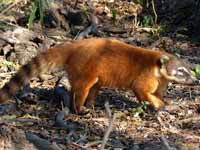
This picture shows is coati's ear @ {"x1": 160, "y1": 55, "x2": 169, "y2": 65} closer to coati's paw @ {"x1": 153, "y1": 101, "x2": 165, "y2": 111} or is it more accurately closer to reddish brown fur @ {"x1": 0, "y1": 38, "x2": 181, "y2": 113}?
reddish brown fur @ {"x1": 0, "y1": 38, "x2": 181, "y2": 113}

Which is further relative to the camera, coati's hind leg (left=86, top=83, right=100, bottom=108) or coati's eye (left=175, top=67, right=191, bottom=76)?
coati's eye (left=175, top=67, right=191, bottom=76)

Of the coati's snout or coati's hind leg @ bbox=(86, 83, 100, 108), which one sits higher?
the coati's snout

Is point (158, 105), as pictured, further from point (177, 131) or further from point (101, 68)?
point (101, 68)

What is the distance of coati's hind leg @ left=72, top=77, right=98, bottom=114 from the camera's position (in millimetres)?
6598

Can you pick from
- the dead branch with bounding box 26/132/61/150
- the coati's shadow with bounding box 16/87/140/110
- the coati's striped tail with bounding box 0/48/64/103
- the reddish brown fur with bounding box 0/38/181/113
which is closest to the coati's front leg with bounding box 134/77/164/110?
the reddish brown fur with bounding box 0/38/181/113

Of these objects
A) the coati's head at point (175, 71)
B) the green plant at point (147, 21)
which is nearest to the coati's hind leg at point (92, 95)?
the coati's head at point (175, 71)

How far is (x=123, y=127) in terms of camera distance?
250 inches

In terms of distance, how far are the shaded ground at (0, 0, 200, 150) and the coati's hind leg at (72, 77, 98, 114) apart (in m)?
0.12

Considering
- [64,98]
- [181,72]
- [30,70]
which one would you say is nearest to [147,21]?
[181,72]

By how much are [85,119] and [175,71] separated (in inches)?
51.2

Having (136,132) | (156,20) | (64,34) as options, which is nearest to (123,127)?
(136,132)

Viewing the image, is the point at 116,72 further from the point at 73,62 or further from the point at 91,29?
the point at 91,29

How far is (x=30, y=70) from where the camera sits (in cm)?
665

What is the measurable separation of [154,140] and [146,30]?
12.8 feet
